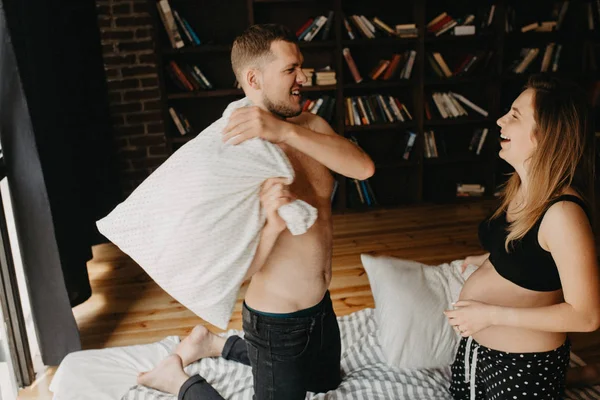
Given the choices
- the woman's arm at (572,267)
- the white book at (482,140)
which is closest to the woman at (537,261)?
the woman's arm at (572,267)

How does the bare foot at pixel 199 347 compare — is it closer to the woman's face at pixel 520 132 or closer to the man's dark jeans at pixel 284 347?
the man's dark jeans at pixel 284 347

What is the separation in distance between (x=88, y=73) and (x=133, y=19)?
0.94m

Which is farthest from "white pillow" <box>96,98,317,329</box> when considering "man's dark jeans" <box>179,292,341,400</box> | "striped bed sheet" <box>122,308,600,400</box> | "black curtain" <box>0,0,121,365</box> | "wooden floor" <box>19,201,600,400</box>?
"wooden floor" <box>19,201,600,400</box>

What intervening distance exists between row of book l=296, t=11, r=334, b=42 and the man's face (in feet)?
9.14

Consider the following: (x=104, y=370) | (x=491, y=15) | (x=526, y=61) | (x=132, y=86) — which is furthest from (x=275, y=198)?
(x=526, y=61)

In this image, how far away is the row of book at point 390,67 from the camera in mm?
4211

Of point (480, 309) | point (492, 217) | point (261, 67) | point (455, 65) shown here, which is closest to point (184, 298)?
point (261, 67)

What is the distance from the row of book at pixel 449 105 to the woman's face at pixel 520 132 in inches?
119

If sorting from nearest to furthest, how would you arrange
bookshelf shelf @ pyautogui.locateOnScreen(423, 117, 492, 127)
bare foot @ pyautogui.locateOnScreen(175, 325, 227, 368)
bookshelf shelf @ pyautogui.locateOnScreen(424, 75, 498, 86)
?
1. bare foot @ pyautogui.locateOnScreen(175, 325, 227, 368)
2. bookshelf shelf @ pyautogui.locateOnScreen(424, 75, 498, 86)
3. bookshelf shelf @ pyautogui.locateOnScreen(423, 117, 492, 127)

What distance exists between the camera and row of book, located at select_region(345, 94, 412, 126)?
4.28 meters

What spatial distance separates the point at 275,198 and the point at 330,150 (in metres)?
0.20

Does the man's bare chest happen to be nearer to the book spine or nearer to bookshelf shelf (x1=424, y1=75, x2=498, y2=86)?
the book spine

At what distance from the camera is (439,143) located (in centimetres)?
450

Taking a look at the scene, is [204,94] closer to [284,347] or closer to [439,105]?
[439,105]
